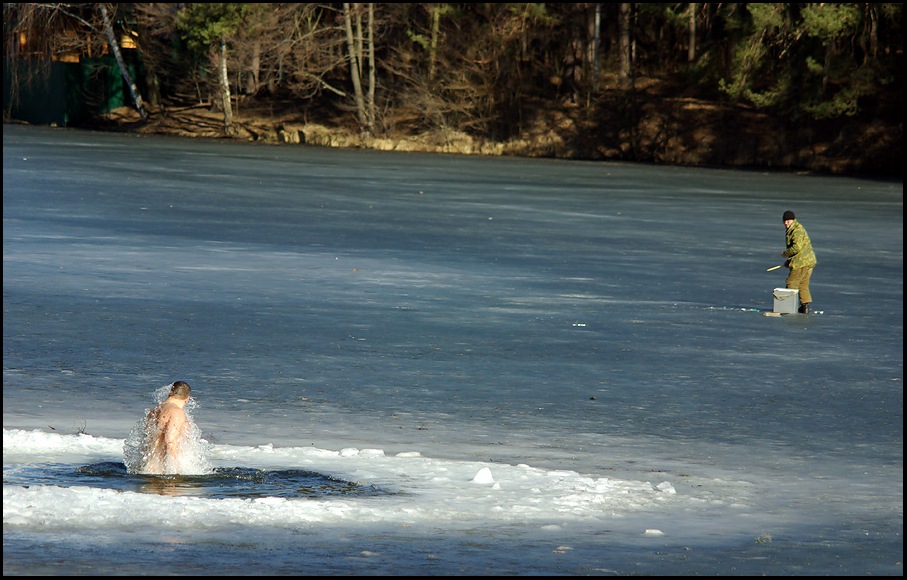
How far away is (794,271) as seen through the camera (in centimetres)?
1680

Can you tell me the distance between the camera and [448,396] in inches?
445

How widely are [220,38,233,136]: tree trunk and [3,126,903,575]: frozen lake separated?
36.2 metres

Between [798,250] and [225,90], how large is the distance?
155 feet

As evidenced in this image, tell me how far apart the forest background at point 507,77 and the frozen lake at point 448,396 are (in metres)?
26.8

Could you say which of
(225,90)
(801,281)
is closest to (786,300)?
(801,281)

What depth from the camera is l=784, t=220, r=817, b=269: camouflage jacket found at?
55.1 ft

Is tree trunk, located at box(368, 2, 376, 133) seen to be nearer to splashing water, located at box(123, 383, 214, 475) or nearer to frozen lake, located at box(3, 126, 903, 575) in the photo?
frozen lake, located at box(3, 126, 903, 575)

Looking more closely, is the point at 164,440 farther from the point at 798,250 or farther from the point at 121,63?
the point at 121,63

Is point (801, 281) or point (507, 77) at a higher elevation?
point (507, 77)

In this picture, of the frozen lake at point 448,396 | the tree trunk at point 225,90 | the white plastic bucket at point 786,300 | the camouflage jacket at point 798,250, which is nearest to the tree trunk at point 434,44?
the tree trunk at point 225,90

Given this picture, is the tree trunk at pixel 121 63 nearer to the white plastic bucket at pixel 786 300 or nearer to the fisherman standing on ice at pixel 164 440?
the white plastic bucket at pixel 786 300

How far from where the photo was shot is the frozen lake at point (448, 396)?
7.29m

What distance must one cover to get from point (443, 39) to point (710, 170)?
1592 cm

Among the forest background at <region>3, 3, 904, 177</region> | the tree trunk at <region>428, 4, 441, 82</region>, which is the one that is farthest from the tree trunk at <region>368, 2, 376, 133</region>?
the tree trunk at <region>428, 4, 441, 82</region>
